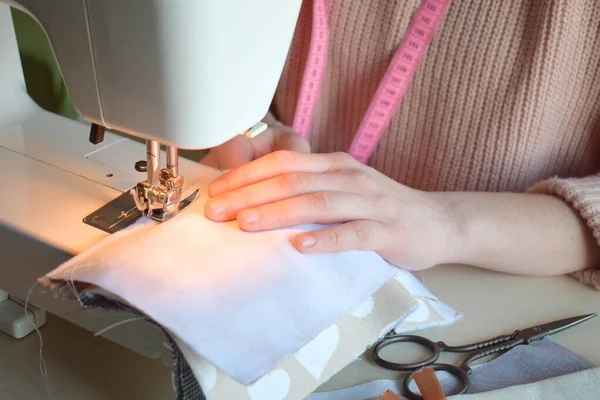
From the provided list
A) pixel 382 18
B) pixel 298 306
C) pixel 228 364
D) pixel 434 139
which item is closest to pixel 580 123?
pixel 434 139

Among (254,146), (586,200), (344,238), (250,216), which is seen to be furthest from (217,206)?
(586,200)

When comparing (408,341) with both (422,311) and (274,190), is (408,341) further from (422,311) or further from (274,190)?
(274,190)

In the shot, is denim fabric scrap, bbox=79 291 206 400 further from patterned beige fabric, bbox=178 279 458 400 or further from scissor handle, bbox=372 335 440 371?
scissor handle, bbox=372 335 440 371

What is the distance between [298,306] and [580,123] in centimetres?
Answer: 72

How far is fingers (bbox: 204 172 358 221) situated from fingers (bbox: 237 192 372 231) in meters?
0.02

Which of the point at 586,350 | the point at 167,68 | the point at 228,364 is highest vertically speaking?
the point at 167,68

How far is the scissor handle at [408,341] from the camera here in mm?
806

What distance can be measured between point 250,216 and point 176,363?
18 centimetres

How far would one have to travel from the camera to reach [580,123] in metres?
1.20

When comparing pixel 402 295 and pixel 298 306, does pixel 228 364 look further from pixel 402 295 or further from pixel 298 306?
pixel 402 295

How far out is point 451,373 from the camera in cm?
80

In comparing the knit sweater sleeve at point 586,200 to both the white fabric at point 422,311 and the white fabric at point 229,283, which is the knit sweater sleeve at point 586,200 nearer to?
the white fabric at point 422,311

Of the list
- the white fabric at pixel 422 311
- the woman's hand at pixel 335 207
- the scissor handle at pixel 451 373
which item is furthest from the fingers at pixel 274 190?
the scissor handle at pixel 451 373

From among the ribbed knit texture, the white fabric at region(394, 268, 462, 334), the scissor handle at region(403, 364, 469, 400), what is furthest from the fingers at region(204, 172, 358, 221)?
the ribbed knit texture
